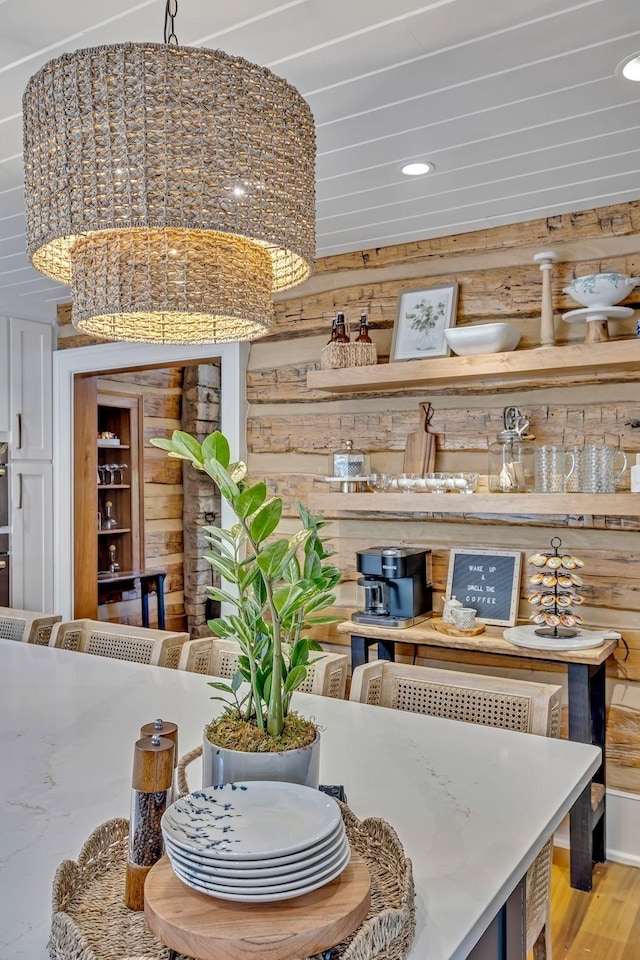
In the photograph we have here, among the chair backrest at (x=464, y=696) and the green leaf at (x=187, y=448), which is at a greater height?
the green leaf at (x=187, y=448)

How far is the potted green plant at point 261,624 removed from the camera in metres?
1.13

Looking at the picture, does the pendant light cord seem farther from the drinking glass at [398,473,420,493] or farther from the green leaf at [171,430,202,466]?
the drinking glass at [398,473,420,493]

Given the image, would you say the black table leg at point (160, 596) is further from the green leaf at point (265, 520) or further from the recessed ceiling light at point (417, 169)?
the green leaf at point (265, 520)

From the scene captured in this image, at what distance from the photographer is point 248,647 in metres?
1.20

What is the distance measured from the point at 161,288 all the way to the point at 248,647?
709 millimetres

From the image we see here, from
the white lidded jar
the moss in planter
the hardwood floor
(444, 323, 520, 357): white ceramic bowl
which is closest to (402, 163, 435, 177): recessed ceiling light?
(444, 323, 520, 357): white ceramic bowl

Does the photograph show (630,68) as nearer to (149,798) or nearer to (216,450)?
(216,450)

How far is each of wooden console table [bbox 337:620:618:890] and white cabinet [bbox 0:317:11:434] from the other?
2415 millimetres

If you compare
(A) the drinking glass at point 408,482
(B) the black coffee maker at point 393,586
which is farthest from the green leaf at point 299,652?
(A) the drinking glass at point 408,482

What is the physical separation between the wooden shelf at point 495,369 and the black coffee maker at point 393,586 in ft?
2.32

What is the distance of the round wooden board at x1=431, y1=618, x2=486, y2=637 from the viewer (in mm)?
2914

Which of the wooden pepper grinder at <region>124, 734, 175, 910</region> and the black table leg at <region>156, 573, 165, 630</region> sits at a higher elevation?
the wooden pepper grinder at <region>124, 734, 175, 910</region>

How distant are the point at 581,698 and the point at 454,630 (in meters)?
0.51

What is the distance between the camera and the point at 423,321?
3268 millimetres
